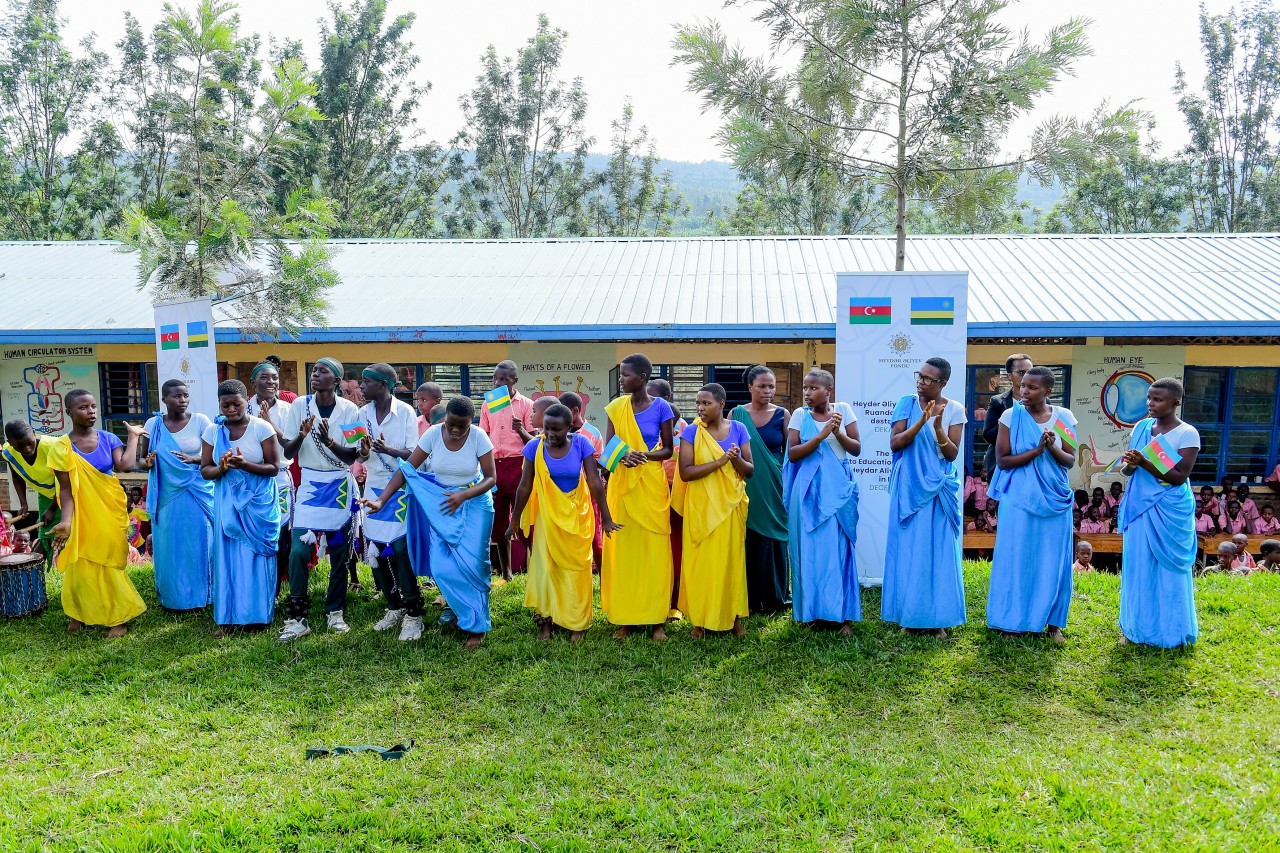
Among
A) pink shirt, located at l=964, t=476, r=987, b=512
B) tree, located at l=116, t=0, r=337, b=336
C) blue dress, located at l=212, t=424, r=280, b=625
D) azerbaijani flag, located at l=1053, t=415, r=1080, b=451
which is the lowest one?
pink shirt, located at l=964, t=476, r=987, b=512

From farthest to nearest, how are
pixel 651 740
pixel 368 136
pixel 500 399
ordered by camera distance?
1. pixel 368 136
2. pixel 500 399
3. pixel 651 740

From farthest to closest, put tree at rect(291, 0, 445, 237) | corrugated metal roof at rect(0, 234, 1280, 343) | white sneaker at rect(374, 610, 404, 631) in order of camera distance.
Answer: tree at rect(291, 0, 445, 237), corrugated metal roof at rect(0, 234, 1280, 343), white sneaker at rect(374, 610, 404, 631)

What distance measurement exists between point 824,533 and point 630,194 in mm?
25732

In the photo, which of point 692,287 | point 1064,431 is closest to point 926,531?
point 1064,431

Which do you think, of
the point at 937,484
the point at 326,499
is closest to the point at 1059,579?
the point at 937,484

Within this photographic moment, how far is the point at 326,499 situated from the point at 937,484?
4.00m

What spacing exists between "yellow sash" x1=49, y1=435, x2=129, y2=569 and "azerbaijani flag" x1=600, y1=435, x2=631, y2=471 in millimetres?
3486

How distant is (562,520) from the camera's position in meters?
5.74

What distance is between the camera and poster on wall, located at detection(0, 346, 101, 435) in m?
12.2

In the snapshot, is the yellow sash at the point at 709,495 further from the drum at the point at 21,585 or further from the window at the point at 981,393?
the window at the point at 981,393

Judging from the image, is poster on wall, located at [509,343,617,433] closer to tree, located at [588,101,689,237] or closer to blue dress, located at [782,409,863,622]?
blue dress, located at [782,409,863,622]

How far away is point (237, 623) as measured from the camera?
6176 millimetres

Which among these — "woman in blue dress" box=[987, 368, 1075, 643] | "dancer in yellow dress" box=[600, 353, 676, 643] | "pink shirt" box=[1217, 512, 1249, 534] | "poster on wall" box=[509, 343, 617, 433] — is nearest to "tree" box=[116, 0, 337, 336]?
"poster on wall" box=[509, 343, 617, 433]

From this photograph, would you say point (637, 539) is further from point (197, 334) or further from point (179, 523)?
point (197, 334)
